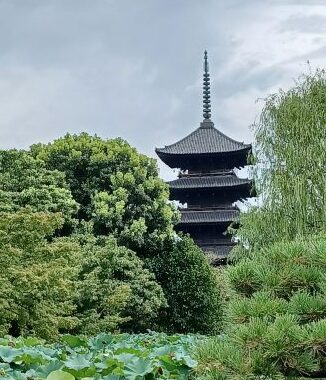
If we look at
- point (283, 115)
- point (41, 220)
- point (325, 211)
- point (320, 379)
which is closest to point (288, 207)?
point (325, 211)

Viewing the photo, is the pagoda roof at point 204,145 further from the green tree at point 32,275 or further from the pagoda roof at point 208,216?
the green tree at point 32,275

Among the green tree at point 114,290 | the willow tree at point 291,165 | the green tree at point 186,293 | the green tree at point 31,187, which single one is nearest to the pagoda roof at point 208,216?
the green tree at point 186,293

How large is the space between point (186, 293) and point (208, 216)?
24.7 ft

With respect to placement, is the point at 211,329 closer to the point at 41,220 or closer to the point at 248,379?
the point at 41,220

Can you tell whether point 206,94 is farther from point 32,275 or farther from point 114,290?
point 32,275

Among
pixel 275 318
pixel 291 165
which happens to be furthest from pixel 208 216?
pixel 275 318

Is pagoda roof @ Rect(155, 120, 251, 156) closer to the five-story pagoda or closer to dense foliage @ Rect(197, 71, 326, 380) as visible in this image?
the five-story pagoda

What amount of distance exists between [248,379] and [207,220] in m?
22.1

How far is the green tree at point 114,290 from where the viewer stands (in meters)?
13.0

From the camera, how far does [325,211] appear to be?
36.0ft

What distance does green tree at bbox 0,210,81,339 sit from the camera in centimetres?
983

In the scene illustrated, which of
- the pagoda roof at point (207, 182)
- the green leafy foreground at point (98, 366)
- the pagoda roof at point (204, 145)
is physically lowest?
the green leafy foreground at point (98, 366)

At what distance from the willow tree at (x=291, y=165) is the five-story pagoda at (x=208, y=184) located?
12.3 meters

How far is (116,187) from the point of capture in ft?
54.8
